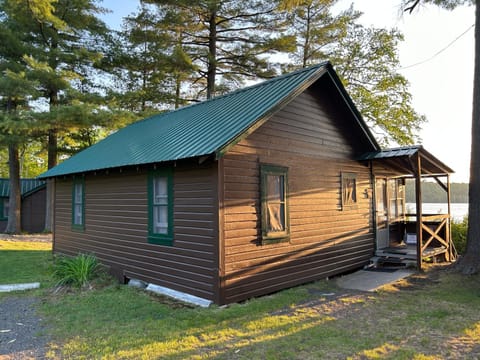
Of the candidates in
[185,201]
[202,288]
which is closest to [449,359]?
Result: [202,288]

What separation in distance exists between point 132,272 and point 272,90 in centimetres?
485

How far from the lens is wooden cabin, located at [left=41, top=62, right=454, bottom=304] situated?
20.6 feet

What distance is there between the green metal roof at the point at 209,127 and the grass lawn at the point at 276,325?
8.13 ft

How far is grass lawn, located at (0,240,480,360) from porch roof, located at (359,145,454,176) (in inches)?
124

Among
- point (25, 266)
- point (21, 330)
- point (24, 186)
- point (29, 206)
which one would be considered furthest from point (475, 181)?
point (24, 186)

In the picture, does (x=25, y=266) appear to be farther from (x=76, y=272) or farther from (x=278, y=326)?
(x=278, y=326)

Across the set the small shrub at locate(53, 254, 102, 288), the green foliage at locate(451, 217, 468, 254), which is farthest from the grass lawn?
the green foliage at locate(451, 217, 468, 254)

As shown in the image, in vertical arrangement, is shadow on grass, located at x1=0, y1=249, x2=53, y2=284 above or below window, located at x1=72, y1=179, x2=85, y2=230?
below

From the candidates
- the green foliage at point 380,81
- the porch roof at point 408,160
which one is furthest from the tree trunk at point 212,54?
the porch roof at point 408,160

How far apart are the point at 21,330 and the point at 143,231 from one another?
296cm

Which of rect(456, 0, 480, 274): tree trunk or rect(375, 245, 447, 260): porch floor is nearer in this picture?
rect(456, 0, 480, 274): tree trunk

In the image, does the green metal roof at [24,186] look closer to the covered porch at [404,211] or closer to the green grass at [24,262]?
the green grass at [24,262]

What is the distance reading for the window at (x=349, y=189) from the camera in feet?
29.7

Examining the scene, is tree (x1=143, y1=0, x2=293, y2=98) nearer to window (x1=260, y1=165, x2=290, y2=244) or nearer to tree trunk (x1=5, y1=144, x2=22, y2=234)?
tree trunk (x1=5, y1=144, x2=22, y2=234)
